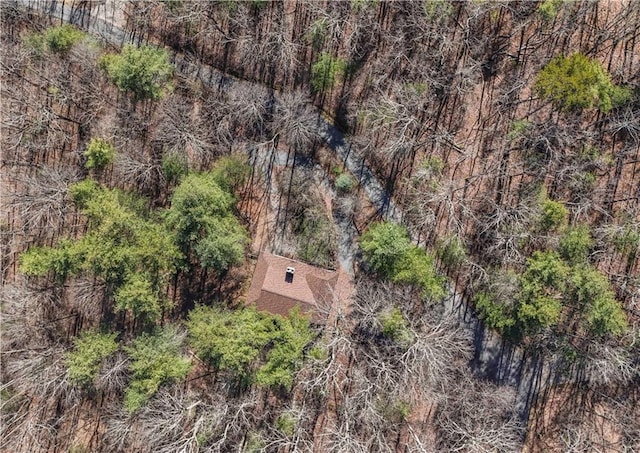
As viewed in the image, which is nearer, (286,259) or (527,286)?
(527,286)

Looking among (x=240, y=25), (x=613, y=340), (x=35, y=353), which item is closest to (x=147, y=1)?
(x=240, y=25)

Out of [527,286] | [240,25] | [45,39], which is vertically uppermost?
[240,25]

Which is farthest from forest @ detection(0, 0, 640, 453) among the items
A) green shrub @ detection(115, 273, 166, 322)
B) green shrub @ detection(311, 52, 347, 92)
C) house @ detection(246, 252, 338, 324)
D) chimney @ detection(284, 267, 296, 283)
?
chimney @ detection(284, 267, 296, 283)

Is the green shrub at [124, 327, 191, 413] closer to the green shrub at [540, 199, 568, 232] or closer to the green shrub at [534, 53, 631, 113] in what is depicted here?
the green shrub at [540, 199, 568, 232]

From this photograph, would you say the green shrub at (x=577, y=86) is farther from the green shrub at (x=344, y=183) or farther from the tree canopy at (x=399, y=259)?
the green shrub at (x=344, y=183)

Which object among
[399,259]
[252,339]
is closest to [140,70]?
[252,339]

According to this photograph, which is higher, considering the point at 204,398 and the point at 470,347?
the point at 470,347

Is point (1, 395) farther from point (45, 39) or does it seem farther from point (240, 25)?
point (240, 25)

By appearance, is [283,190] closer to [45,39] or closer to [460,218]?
[460,218]
